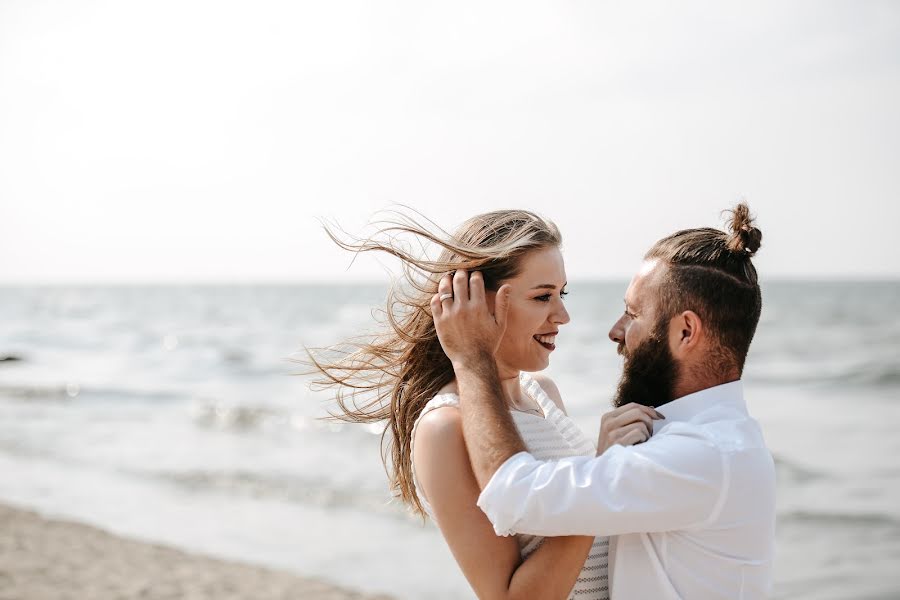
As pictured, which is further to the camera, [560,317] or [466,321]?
[560,317]

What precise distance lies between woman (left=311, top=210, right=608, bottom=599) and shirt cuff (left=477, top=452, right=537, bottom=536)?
0.77 feet

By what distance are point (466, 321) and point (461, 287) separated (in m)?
0.15

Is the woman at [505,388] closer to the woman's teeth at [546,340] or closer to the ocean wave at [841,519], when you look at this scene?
the woman's teeth at [546,340]

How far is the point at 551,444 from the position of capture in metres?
3.24

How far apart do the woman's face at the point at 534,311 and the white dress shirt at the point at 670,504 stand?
70 cm

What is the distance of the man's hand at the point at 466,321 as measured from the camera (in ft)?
9.41

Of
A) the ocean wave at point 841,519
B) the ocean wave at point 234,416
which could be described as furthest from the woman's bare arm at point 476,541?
the ocean wave at point 234,416

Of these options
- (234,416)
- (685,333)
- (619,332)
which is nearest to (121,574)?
(619,332)

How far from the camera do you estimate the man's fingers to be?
295cm

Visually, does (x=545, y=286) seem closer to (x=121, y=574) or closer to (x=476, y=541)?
(x=476, y=541)

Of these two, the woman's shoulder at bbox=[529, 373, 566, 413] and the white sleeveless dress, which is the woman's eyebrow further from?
the woman's shoulder at bbox=[529, 373, 566, 413]

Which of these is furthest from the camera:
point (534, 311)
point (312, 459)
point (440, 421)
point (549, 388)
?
point (312, 459)

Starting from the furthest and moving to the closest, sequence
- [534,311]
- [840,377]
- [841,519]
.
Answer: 1. [840,377]
2. [841,519]
3. [534,311]

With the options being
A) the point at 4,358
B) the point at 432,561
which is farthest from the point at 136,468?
the point at 4,358
